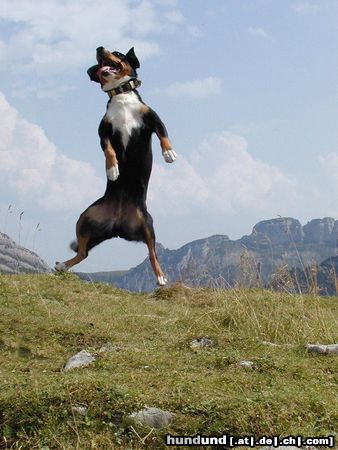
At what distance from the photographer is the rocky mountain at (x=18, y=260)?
11.9 meters

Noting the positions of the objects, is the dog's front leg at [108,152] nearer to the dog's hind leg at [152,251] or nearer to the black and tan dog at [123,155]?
the black and tan dog at [123,155]

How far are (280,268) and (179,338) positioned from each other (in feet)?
8.75

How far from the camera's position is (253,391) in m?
4.71

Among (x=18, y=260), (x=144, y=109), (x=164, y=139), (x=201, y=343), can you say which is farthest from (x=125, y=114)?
(x=201, y=343)

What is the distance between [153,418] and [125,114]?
5965 millimetres

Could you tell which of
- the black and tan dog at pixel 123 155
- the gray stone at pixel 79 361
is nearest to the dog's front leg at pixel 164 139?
the black and tan dog at pixel 123 155

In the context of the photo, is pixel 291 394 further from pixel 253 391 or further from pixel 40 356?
pixel 40 356

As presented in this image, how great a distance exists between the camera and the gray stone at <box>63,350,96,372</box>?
5.50 metres

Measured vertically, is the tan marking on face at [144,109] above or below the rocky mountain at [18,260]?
above

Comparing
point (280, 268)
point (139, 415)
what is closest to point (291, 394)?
point (139, 415)

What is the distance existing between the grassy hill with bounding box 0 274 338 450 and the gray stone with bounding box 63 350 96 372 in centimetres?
9

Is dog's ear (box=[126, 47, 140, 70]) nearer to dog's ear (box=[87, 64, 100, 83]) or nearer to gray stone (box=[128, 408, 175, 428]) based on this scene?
dog's ear (box=[87, 64, 100, 83])

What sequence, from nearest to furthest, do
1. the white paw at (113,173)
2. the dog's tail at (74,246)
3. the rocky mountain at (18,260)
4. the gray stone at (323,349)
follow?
1. the gray stone at (323,349)
2. the white paw at (113,173)
3. the dog's tail at (74,246)
4. the rocky mountain at (18,260)

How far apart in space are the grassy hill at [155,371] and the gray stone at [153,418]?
2.0 inches
